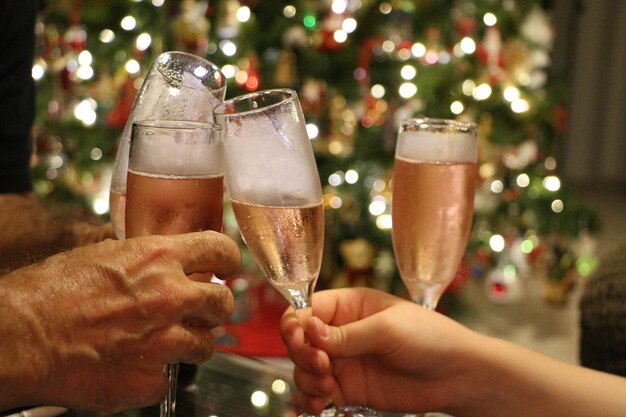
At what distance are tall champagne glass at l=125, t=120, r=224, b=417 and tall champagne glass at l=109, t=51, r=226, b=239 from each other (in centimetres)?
Result: 11

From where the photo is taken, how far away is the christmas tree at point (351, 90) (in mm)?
3012

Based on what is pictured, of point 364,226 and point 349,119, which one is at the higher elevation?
point 349,119

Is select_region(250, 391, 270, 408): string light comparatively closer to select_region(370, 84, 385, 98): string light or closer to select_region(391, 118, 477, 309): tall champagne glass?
select_region(391, 118, 477, 309): tall champagne glass

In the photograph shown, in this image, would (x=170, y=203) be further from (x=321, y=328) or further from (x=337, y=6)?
(x=337, y=6)

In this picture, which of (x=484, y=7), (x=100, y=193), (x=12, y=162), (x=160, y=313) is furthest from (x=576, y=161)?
(x=160, y=313)


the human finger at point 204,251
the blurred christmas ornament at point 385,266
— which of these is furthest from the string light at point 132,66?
the human finger at point 204,251

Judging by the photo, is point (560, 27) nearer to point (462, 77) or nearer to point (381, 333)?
point (462, 77)

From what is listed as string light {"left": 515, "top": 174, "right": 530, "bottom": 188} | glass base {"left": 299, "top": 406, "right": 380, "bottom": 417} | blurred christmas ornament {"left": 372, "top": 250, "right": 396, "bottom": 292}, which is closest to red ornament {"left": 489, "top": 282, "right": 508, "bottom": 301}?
string light {"left": 515, "top": 174, "right": 530, "bottom": 188}

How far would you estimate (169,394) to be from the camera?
87cm

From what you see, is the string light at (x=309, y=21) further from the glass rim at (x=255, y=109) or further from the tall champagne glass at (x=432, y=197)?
the glass rim at (x=255, y=109)

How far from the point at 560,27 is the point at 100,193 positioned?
18.0ft

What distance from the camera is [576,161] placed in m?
7.96

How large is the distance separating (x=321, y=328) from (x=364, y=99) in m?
2.34

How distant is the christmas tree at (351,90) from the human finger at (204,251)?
7.06ft
